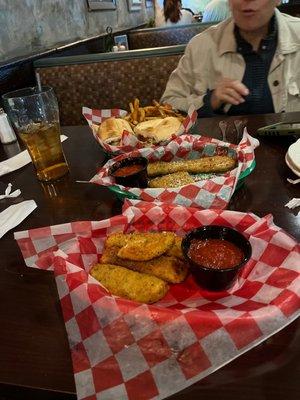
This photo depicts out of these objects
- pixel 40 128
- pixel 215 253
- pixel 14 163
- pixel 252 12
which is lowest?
pixel 14 163

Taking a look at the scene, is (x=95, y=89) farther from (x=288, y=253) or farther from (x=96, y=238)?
(x=288, y=253)

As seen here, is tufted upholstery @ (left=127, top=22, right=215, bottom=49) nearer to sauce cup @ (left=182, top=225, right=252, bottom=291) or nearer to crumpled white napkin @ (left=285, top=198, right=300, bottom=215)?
crumpled white napkin @ (left=285, top=198, right=300, bottom=215)

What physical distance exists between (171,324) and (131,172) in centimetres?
70

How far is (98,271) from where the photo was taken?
839 millimetres

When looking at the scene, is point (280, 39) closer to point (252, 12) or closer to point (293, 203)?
point (252, 12)

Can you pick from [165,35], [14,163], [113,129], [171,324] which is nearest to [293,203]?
[171,324]

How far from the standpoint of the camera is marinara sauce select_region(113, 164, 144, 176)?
126cm

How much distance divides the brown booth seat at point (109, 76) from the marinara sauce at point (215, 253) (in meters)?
2.51

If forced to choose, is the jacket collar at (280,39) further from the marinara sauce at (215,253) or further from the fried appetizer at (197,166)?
the marinara sauce at (215,253)

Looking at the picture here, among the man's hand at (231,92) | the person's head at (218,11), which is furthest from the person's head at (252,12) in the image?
the person's head at (218,11)

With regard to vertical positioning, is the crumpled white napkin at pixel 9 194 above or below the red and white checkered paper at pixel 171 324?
below

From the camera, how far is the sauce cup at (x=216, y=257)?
749 millimetres

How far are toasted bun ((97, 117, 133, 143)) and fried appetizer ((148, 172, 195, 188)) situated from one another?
18.1 inches

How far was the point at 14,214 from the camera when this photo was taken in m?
1.28
